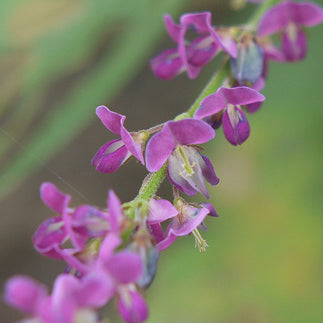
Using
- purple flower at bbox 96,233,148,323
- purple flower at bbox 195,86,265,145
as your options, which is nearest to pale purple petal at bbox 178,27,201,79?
purple flower at bbox 195,86,265,145

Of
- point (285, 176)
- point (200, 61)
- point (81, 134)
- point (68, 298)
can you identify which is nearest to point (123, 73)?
point (81, 134)

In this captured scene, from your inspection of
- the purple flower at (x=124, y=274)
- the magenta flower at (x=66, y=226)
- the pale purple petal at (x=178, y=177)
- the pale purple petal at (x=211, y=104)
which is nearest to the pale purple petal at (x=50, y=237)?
the magenta flower at (x=66, y=226)

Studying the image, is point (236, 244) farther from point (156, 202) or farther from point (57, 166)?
point (156, 202)

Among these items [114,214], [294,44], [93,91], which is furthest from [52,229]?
[93,91]

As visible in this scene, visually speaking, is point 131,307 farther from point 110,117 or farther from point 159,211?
point 110,117

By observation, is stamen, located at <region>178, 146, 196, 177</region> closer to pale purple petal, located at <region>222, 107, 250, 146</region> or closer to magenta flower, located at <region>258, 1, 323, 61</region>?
pale purple petal, located at <region>222, 107, 250, 146</region>

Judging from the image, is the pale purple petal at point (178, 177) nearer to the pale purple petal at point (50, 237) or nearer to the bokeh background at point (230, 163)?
the pale purple petal at point (50, 237)
